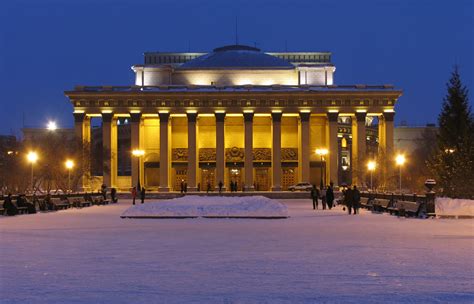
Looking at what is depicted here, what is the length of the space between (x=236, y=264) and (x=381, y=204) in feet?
87.4

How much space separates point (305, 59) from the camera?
4331 inches

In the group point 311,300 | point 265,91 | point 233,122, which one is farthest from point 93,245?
point 233,122

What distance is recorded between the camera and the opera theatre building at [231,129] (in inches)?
3401

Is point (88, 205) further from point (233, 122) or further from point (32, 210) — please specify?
point (233, 122)

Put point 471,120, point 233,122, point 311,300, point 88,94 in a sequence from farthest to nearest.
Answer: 1. point 233,122
2. point 88,94
3. point 471,120
4. point 311,300

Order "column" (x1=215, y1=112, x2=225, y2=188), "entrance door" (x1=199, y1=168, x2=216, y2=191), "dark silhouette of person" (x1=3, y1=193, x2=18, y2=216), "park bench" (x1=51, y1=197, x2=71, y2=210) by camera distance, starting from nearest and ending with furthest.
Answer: "dark silhouette of person" (x1=3, y1=193, x2=18, y2=216) → "park bench" (x1=51, y1=197, x2=71, y2=210) → "column" (x1=215, y1=112, x2=225, y2=188) → "entrance door" (x1=199, y1=168, x2=216, y2=191)

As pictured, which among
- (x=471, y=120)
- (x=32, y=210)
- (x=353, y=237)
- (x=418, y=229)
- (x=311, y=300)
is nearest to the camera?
(x=311, y=300)

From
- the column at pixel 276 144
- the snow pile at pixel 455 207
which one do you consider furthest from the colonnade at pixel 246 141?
the snow pile at pixel 455 207

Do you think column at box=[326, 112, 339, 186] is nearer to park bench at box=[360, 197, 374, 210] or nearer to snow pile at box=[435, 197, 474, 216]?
park bench at box=[360, 197, 374, 210]

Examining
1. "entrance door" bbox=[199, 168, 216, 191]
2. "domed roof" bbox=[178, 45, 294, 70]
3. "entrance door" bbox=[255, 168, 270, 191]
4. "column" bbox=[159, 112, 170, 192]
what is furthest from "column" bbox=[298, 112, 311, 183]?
"column" bbox=[159, 112, 170, 192]

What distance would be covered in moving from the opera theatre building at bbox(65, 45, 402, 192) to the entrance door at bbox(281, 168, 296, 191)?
0.13 metres

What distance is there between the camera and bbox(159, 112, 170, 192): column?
86062mm

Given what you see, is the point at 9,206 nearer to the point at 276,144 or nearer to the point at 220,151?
the point at 220,151

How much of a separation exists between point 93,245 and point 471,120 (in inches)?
1797
